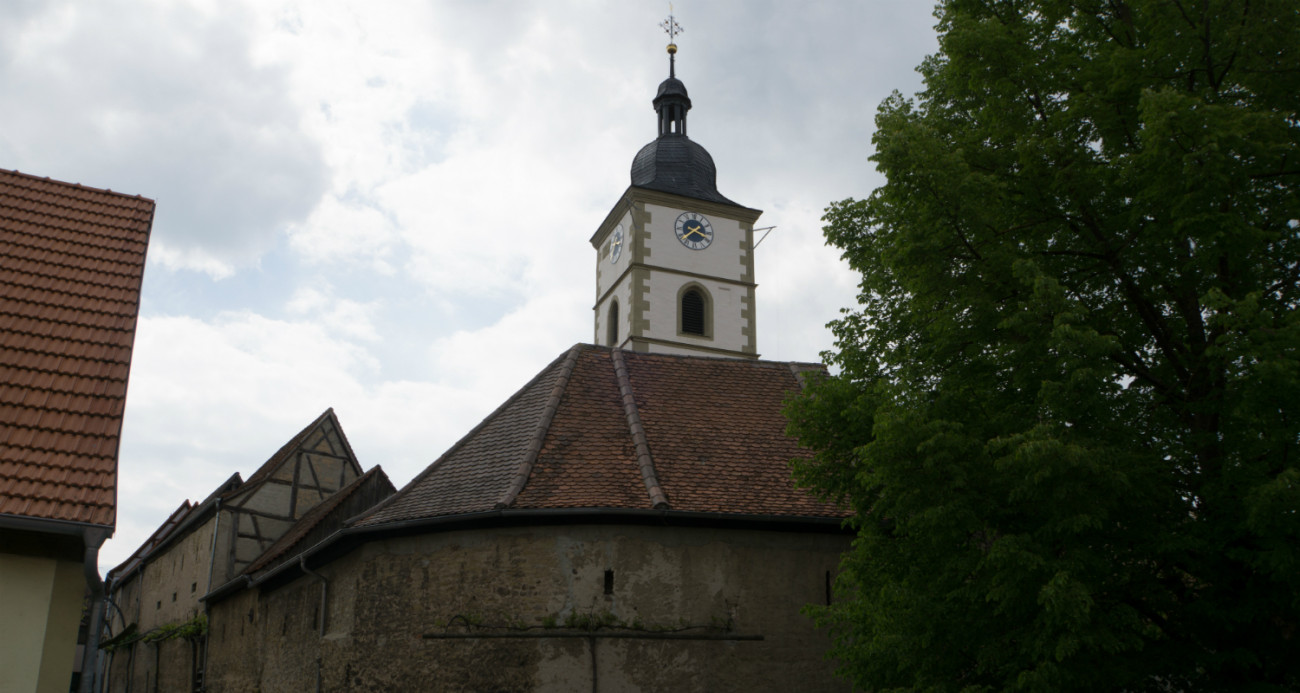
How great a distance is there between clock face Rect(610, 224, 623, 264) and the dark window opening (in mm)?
3136

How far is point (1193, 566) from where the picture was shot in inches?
296

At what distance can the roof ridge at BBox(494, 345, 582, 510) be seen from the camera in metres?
12.4

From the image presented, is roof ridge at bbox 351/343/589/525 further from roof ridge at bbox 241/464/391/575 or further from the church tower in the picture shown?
the church tower

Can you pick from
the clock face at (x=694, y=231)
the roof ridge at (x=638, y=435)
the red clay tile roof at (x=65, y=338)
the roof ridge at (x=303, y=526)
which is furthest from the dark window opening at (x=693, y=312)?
the red clay tile roof at (x=65, y=338)

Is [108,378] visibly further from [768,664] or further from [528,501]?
[768,664]

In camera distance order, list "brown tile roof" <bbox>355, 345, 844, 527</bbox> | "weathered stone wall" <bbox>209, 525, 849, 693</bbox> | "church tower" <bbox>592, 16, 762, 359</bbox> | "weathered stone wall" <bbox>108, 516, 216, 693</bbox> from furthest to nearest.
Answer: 1. "church tower" <bbox>592, 16, 762, 359</bbox>
2. "weathered stone wall" <bbox>108, 516, 216, 693</bbox>
3. "brown tile roof" <bbox>355, 345, 844, 527</bbox>
4. "weathered stone wall" <bbox>209, 525, 849, 693</bbox>

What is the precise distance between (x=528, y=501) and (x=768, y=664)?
3.31m

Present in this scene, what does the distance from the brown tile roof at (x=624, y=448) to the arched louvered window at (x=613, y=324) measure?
19437 mm

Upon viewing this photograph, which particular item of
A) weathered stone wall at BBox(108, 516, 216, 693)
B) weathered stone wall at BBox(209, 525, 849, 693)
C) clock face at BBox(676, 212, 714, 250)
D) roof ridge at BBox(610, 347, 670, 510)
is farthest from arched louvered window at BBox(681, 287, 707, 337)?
weathered stone wall at BBox(209, 525, 849, 693)

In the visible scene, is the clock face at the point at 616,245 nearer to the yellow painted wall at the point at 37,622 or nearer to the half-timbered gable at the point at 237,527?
the half-timbered gable at the point at 237,527

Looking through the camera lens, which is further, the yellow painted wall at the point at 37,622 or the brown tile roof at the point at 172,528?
the brown tile roof at the point at 172,528

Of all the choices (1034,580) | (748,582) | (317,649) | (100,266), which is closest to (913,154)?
(1034,580)

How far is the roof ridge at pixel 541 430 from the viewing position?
12406 millimetres

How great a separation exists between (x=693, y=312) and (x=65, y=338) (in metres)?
27.2
